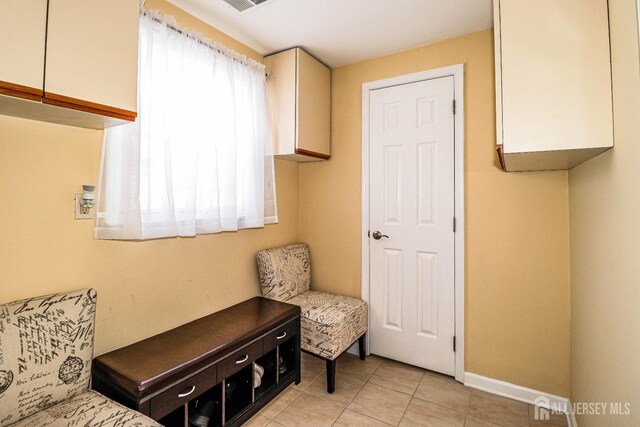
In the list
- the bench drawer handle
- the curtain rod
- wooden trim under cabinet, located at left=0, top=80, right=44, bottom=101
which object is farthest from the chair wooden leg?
the curtain rod

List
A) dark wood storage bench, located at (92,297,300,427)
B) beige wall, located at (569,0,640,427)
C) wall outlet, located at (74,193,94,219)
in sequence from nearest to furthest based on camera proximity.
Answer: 1. beige wall, located at (569,0,640,427)
2. dark wood storage bench, located at (92,297,300,427)
3. wall outlet, located at (74,193,94,219)

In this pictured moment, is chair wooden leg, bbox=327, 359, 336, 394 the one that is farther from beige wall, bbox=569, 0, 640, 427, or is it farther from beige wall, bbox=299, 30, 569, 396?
beige wall, bbox=569, 0, 640, 427

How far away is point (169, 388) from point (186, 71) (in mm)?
1731

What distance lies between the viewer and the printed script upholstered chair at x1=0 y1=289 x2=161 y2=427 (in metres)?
1.23

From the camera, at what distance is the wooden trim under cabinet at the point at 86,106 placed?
117 cm

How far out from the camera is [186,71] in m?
1.90

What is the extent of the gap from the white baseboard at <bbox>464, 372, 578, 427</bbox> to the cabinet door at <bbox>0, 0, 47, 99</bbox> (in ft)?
9.78

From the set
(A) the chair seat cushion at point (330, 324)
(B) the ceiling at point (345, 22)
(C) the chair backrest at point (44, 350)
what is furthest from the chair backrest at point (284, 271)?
(B) the ceiling at point (345, 22)

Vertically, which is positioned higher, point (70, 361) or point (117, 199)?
point (117, 199)

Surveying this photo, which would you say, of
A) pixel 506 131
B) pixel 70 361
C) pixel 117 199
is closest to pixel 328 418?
pixel 70 361

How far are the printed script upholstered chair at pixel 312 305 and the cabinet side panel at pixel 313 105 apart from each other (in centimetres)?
95

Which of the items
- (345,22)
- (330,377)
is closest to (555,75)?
(345,22)

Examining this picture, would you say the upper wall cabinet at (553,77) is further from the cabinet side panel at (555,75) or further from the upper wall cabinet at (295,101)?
the upper wall cabinet at (295,101)

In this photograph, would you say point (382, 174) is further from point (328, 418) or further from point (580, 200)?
point (328, 418)
